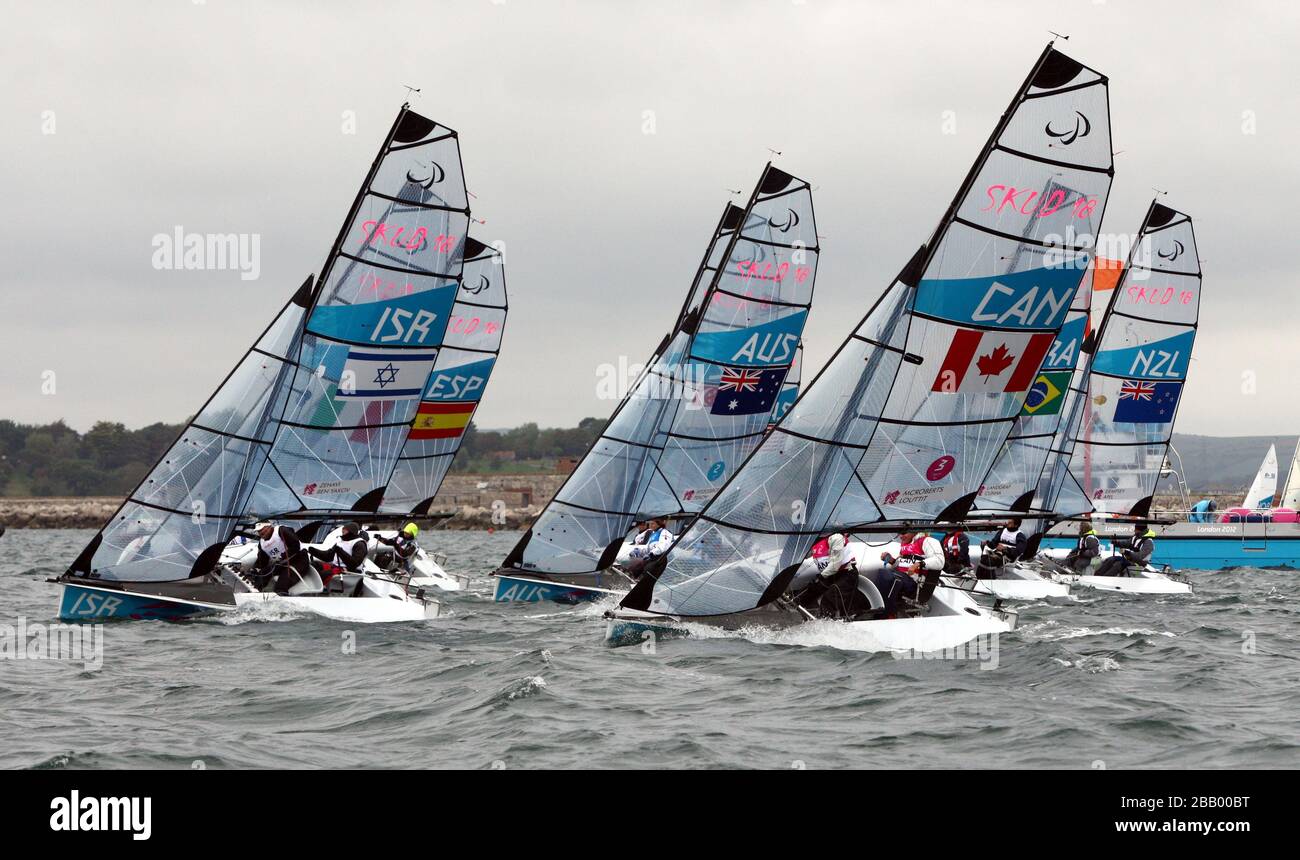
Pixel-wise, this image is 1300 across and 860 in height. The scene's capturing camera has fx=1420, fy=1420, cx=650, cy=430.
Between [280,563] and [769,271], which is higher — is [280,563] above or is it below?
below

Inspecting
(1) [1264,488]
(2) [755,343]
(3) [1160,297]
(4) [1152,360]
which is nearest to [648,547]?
(2) [755,343]

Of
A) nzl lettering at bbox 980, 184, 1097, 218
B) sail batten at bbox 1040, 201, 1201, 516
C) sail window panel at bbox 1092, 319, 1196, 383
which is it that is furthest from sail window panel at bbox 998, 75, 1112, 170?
sail window panel at bbox 1092, 319, 1196, 383

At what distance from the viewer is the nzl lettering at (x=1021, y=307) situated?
1895 cm

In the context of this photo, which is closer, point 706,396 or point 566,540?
point 566,540

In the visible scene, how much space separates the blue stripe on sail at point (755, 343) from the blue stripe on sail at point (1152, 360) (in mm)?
11107

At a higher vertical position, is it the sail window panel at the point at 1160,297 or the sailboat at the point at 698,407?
the sail window panel at the point at 1160,297

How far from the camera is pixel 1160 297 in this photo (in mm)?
35219

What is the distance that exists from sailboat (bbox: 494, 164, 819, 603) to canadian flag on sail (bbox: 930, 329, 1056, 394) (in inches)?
343

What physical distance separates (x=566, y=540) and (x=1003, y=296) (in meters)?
10.3

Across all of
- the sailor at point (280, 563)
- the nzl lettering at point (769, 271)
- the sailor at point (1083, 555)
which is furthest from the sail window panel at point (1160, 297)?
the sailor at point (280, 563)

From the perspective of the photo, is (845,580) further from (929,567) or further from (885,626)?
(929,567)

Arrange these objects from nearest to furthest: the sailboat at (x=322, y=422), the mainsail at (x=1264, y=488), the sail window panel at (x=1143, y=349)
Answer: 1. the sailboat at (x=322, y=422)
2. the sail window panel at (x=1143, y=349)
3. the mainsail at (x=1264, y=488)

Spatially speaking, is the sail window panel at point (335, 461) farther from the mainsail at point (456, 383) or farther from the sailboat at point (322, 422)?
the mainsail at point (456, 383)

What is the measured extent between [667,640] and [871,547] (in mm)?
2821
